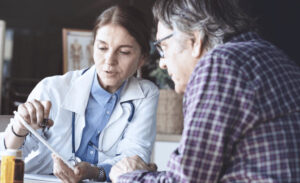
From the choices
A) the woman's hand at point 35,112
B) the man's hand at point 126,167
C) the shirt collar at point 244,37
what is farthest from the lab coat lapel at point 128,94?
the shirt collar at point 244,37

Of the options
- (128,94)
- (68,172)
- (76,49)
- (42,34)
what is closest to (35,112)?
(68,172)

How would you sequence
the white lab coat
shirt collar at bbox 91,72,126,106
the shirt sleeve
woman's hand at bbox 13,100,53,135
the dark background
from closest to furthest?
the shirt sleeve → woman's hand at bbox 13,100,53,135 → the white lab coat → shirt collar at bbox 91,72,126,106 → the dark background

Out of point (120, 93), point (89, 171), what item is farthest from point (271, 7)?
point (89, 171)

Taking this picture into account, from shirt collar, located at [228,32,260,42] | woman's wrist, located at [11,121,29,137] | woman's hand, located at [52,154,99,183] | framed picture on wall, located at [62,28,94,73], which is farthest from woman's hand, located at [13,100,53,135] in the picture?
framed picture on wall, located at [62,28,94,73]

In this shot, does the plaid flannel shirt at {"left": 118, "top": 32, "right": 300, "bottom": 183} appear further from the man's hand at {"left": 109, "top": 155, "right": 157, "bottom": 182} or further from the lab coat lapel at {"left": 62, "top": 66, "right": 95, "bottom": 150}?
the lab coat lapel at {"left": 62, "top": 66, "right": 95, "bottom": 150}

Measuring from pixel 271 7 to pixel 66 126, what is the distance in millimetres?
2910

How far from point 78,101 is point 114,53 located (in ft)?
0.79

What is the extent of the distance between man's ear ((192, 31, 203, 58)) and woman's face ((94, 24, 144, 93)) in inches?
27.7

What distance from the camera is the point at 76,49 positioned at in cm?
292

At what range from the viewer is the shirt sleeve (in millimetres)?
931

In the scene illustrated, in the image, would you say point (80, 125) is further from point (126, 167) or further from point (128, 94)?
point (126, 167)

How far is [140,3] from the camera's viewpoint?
4.53 m

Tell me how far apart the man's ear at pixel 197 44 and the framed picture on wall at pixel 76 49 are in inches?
71.1

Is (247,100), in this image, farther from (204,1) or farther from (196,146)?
(204,1)
